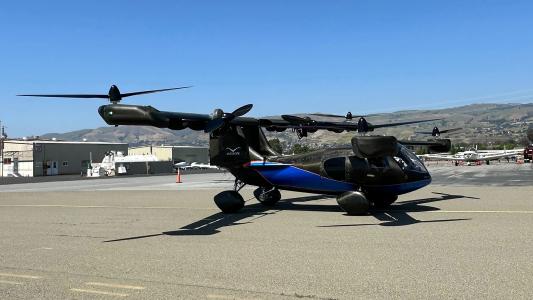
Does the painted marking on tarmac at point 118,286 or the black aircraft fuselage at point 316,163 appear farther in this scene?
the black aircraft fuselage at point 316,163

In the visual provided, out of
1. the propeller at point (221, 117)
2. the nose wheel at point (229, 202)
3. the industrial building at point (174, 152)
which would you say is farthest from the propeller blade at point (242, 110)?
the industrial building at point (174, 152)

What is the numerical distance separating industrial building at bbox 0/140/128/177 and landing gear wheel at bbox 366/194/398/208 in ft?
247

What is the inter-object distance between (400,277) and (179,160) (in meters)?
111

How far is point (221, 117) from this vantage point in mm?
15305

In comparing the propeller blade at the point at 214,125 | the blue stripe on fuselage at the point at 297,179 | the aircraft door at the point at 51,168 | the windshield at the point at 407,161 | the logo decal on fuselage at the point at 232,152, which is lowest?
the aircraft door at the point at 51,168

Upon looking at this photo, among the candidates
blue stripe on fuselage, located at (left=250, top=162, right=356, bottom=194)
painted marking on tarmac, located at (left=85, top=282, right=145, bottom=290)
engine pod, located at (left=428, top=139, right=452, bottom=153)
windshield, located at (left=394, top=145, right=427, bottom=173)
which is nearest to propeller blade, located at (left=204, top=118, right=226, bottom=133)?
blue stripe on fuselage, located at (left=250, top=162, right=356, bottom=194)

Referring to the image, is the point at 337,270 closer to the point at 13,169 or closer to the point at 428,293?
the point at 428,293

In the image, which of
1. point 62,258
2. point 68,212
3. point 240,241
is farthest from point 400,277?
point 68,212

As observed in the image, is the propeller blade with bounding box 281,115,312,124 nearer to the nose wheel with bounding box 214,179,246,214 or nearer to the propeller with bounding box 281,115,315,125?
the propeller with bounding box 281,115,315,125

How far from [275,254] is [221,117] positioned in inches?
272

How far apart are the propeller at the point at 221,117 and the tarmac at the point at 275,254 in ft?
10.4

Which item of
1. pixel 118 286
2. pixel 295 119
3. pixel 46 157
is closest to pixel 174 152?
pixel 46 157

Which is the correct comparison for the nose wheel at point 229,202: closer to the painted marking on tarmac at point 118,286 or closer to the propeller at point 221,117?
the propeller at point 221,117

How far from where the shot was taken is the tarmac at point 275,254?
6914mm
